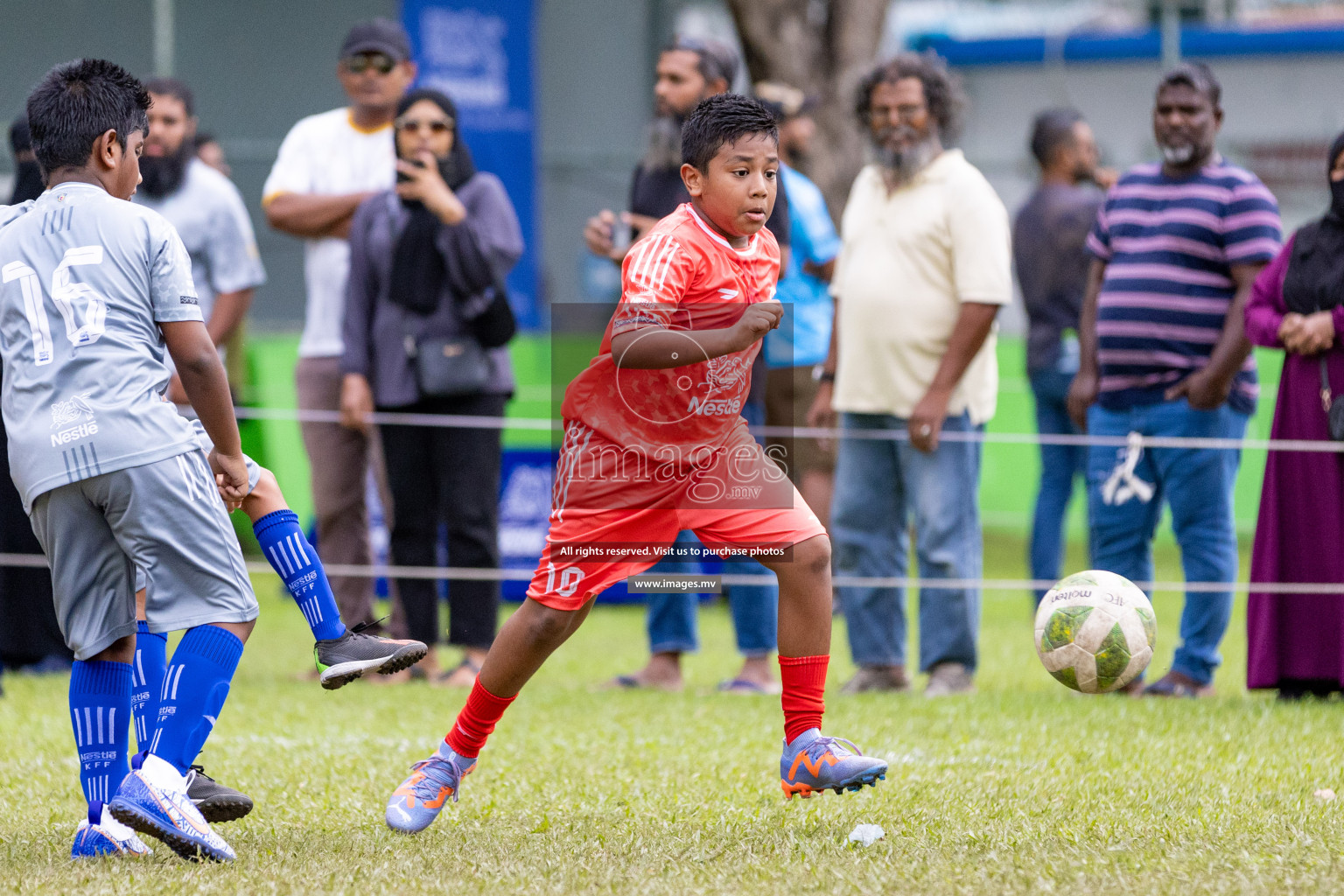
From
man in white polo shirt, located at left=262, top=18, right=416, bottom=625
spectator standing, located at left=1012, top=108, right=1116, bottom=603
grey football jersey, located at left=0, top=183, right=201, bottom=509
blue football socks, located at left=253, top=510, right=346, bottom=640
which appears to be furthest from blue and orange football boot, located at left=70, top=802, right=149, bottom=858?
spectator standing, located at left=1012, top=108, right=1116, bottom=603

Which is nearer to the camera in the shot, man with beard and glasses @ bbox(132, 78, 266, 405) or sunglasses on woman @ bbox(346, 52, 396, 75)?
man with beard and glasses @ bbox(132, 78, 266, 405)

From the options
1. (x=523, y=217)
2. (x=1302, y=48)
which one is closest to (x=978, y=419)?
(x=523, y=217)

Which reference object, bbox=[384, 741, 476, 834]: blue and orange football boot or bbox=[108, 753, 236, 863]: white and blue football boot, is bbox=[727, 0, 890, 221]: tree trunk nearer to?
bbox=[384, 741, 476, 834]: blue and orange football boot

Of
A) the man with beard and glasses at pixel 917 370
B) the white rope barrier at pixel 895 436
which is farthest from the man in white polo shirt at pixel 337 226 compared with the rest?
the man with beard and glasses at pixel 917 370

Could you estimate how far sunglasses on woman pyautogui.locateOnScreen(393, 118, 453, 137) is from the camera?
736cm

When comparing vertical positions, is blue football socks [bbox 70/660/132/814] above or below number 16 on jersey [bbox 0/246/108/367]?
below

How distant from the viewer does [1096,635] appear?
16.2 ft

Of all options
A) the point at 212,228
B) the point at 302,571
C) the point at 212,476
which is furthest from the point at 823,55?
the point at 212,476

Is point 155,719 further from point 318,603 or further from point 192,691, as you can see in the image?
point 318,603

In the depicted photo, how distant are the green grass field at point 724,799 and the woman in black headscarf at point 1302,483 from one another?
24cm

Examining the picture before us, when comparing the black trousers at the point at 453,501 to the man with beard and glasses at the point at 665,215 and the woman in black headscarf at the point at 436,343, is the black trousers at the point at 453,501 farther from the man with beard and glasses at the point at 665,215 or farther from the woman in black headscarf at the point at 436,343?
the man with beard and glasses at the point at 665,215

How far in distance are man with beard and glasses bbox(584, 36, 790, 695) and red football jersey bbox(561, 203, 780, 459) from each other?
2.55 meters

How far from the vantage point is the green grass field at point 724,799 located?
379 centimetres

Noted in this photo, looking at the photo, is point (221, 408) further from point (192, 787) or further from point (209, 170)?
point (209, 170)
